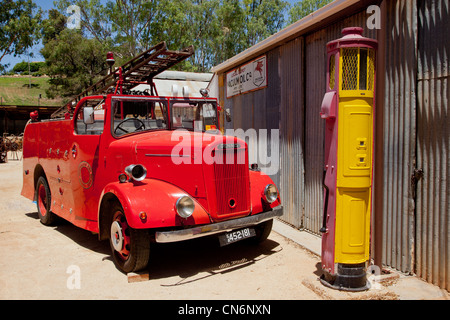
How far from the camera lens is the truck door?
605cm

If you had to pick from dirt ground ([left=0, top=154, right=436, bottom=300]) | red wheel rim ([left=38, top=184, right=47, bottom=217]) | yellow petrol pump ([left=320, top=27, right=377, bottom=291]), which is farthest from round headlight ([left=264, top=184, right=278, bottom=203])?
red wheel rim ([left=38, top=184, right=47, bottom=217])

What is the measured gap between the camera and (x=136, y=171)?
4930mm

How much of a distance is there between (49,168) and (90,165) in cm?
197

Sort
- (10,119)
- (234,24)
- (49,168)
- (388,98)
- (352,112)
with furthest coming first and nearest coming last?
(234,24) < (10,119) < (49,168) < (388,98) < (352,112)

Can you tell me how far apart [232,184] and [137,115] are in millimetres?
2036

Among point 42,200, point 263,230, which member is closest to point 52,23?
point 42,200

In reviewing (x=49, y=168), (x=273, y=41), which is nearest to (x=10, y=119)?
(x=49, y=168)

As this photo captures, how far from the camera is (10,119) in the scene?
31.9 meters

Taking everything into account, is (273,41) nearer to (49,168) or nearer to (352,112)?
(352,112)

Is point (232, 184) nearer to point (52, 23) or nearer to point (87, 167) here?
point (87, 167)

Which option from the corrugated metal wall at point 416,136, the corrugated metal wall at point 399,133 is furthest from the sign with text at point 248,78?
the corrugated metal wall at point 399,133

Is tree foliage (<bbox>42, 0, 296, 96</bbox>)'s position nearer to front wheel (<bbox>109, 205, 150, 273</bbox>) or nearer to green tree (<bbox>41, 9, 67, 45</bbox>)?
green tree (<bbox>41, 9, 67, 45</bbox>)

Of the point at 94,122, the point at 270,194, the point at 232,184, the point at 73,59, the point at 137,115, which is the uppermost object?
the point at 73,59

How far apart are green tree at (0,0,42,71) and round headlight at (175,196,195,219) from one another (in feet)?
107
